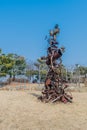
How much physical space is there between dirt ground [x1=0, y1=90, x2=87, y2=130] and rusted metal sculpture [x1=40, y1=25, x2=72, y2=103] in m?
0.34

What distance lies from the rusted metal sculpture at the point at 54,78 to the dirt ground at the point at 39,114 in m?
0.34

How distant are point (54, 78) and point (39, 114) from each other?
2367 mm

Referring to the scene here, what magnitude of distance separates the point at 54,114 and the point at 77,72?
12.9 meters

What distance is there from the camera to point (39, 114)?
9.04 metres

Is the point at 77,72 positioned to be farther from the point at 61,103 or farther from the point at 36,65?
the point at 61,103

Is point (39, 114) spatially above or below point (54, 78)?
below

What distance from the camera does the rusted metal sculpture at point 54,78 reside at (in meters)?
10.7

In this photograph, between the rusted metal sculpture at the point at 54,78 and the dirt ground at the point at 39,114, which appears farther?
the rusted metal sculpture at the point at 54,78

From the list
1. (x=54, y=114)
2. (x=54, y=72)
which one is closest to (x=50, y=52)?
(x=54, y=72)

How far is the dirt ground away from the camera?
8016 mm

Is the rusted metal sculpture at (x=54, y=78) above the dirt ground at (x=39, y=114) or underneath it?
above

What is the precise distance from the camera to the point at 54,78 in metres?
11.2

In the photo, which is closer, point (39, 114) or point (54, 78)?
point (39, 114)

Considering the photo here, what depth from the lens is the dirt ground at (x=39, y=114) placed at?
8016mm
